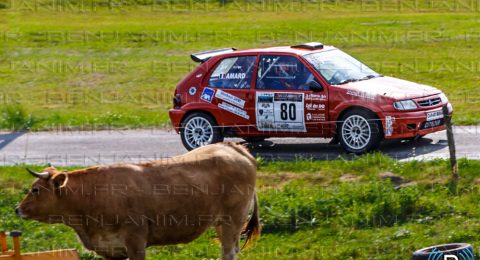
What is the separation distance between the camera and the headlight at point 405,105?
18.0 meters

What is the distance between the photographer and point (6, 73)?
3164 centimetres

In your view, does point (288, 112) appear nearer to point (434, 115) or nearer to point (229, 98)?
point (229, 98)

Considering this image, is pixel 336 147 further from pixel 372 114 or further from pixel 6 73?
pixel 6 73

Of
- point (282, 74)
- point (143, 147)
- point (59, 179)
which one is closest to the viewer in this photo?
point (59, 179)

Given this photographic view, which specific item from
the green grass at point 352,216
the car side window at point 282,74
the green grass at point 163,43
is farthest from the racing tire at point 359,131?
the green grass at point 163,43

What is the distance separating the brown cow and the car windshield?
6.39m

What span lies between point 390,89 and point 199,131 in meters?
3.43

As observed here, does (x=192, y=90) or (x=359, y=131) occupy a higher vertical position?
(x=192, y=90)

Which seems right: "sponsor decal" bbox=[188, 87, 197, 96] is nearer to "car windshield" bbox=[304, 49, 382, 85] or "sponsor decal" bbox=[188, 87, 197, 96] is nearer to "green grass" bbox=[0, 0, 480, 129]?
"car windshield" bbox=[304, 49, 382, 85]

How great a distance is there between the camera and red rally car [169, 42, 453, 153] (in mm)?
18141

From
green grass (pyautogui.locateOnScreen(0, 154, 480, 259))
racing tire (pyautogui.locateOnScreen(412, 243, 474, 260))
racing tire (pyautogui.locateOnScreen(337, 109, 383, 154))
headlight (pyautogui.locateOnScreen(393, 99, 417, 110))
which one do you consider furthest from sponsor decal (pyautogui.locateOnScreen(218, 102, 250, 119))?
racing tire (pyautogui.locateOnScreen(412, 243, 474, 260))

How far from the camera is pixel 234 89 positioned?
19094 millimetres

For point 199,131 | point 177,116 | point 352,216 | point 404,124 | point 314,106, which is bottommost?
point 352,216

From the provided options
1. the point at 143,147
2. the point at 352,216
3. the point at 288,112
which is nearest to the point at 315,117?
the point at 288,112
